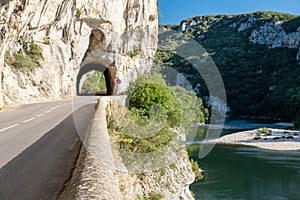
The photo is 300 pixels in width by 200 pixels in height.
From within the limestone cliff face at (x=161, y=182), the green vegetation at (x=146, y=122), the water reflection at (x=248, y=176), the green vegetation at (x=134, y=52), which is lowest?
the water reflection at (x=248, y=176)

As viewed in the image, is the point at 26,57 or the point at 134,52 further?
the point at 134,52

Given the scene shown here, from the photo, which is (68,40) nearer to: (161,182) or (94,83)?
(161,182)

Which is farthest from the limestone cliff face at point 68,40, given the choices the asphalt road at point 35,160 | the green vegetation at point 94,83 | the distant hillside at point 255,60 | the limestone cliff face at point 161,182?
the distant hillside at point 255,60

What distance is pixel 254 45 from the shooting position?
448 feet

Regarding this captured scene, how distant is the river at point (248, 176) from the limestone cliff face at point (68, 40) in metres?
16.5

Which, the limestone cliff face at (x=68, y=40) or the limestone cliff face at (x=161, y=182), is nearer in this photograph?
the limestone cliff face at (x=161, y=182)

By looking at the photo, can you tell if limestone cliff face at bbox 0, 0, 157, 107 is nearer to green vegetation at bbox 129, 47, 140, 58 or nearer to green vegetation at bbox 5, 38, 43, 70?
green vegetation at bbox 129, 47, 140, 58

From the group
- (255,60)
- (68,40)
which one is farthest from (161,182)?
(255,60)

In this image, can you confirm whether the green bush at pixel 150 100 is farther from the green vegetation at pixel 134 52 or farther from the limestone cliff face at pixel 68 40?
the green vegetation at pixel 134 52

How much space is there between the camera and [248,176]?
29516mm

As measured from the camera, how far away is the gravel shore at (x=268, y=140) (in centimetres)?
4888

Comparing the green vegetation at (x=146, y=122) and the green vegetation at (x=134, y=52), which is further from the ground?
the green vegetation at (x=134, y=52)

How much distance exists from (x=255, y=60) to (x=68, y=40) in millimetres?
99919

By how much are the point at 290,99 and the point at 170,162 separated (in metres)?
70.2
